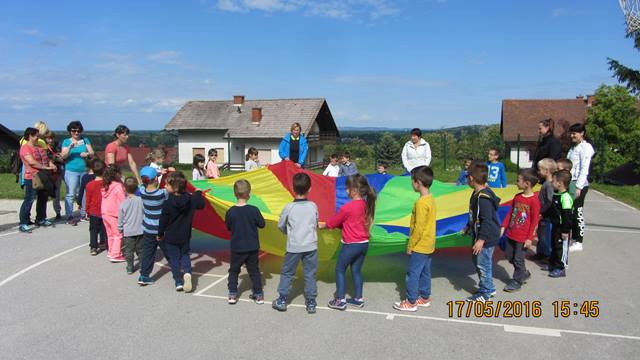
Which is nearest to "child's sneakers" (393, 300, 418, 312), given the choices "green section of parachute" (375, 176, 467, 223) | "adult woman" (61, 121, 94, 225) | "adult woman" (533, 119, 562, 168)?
"green section of parachute" (375, 176, 467, 223)

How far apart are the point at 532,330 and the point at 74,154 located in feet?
22.5

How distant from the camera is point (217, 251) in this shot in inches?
253

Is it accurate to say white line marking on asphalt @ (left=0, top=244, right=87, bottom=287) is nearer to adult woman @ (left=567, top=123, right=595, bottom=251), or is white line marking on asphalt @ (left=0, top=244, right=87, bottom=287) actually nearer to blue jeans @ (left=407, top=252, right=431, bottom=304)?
blue jeans @ (left=407, top=252, right=431, bottom=304)

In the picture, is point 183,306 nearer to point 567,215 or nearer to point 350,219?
point 350,219

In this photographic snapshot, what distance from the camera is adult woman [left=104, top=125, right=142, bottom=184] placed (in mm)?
6766

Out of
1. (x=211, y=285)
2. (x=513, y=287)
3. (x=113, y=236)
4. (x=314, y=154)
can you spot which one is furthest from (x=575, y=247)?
(x=314, y=154)

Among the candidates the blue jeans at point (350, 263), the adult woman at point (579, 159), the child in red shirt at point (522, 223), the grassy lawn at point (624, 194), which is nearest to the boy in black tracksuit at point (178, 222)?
the blue jeans at point (350, 263)

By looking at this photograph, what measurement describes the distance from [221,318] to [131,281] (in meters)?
1.53

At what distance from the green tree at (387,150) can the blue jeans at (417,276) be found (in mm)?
Result: 14382

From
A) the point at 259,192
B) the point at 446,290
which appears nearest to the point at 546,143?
the point at 446,290

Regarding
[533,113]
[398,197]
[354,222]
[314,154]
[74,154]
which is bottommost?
[314,154]

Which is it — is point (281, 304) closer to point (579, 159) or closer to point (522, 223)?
point (522, 223)

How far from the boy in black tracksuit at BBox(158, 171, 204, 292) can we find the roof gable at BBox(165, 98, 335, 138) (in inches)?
1048

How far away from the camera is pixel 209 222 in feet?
Answer: 18.5
